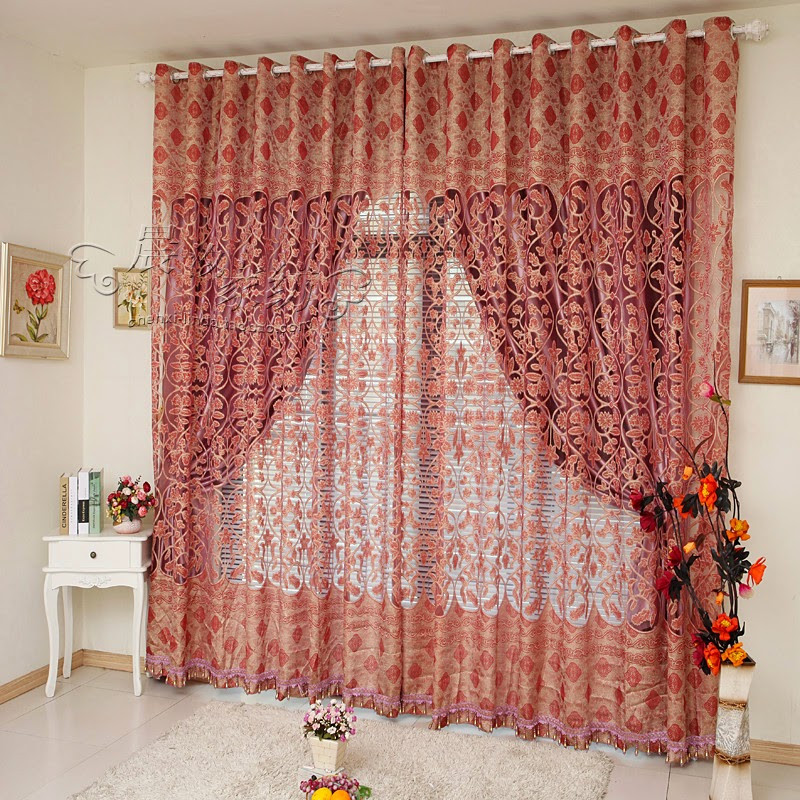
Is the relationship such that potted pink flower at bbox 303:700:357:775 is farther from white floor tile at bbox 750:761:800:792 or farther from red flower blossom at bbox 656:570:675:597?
white floor tile at bbox 750:761:800:792

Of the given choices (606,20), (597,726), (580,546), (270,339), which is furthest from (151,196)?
(597,726)

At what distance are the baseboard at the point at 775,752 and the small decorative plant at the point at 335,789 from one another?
1.61 metres

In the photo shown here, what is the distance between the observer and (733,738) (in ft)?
8.79

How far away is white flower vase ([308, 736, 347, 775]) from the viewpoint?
268 centimetres

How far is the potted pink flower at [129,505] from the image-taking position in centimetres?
359

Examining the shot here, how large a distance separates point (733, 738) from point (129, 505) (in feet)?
8.40

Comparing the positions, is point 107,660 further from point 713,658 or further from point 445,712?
point 713,658

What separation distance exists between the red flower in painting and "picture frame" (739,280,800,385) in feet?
9.78

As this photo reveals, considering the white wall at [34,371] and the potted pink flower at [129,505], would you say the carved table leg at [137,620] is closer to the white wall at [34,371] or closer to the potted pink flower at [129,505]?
the potted pink flower at [129,505]

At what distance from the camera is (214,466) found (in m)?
3.59

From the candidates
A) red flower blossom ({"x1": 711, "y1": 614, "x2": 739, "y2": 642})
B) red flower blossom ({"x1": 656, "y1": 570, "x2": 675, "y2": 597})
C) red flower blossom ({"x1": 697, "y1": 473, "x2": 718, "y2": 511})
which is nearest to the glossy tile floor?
red flower blossom ({"x1": 711, "y1": 614, "x2": 739, "y2": 642})

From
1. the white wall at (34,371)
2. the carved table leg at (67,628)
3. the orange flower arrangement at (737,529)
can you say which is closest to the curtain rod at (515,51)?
the white wall at (34,371)

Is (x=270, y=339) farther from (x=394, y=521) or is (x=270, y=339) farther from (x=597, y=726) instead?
(x=597, y=726)

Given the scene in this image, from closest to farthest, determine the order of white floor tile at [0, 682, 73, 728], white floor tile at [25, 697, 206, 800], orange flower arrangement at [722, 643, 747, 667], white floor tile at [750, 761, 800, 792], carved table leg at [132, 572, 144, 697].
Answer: orange flower arrangement at [722, 643, 747, 667], white floor tile at [25, 697, 206, 800], white floor tile at [750, 761, 800, 792], white floor tile at [0, 682, 73, 728], carved table leg at [132, 572, 144, 697]
